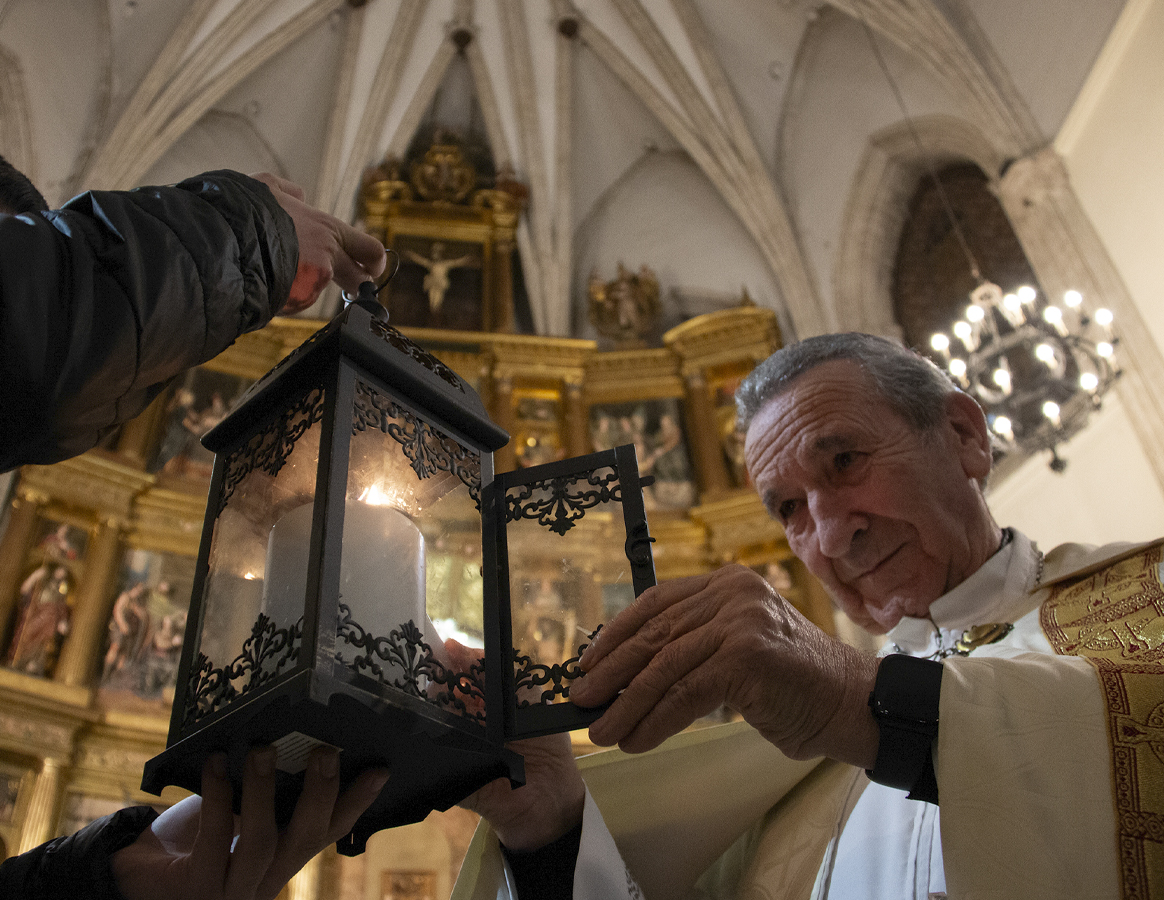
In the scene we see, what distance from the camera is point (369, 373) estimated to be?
1.21m

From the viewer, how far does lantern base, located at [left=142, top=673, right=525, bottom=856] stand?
94 cm

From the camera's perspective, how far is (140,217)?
3.18 feet

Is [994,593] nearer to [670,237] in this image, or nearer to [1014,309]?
[1014,309]

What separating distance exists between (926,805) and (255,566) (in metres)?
1.11

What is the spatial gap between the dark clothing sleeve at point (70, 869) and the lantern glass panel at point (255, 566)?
251 mm

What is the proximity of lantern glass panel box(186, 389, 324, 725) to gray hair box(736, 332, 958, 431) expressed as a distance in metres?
1.12

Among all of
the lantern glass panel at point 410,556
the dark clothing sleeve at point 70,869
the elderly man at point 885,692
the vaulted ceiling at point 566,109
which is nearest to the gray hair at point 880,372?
the elderly man at point 885,692

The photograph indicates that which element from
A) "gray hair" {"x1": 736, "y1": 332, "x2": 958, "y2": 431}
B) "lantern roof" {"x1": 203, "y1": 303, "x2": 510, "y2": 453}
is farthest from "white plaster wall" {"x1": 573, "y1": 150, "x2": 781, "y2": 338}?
"lantern roof" {"x1": 203, "y1": 303, "x2": 510, "y2": 453}

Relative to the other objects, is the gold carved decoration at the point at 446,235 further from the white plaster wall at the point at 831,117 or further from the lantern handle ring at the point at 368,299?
the lantern handle ring at the point at 368,299

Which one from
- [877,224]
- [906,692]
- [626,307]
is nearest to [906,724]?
[906,692]

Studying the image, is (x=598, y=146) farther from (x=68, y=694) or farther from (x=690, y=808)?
(x=690, y=808)

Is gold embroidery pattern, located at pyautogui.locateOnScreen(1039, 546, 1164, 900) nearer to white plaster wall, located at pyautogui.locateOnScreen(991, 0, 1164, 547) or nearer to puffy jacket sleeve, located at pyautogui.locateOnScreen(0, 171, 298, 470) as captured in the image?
puffy jacket sleeve, located at pyautogui.locateOnScreen(0, 171, 298, 470)

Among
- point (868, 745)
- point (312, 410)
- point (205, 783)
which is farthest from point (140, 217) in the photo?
point (868, 745)

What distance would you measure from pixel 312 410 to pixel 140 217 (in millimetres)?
299
